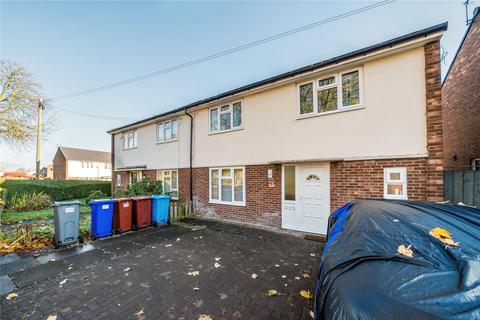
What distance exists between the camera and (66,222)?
560 cm

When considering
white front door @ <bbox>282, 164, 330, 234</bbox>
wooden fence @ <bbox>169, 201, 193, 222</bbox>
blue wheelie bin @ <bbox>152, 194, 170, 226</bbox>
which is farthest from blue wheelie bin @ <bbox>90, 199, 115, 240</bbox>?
white front door @ <bbox>282, 164, 330, 234</bbox>

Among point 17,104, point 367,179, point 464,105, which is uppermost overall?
point 17,104

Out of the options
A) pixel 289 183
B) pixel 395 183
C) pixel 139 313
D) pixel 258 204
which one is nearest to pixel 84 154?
pixel 258 204

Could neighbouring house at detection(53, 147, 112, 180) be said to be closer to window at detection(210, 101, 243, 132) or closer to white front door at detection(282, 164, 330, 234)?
window at detection(210, 101, 243, 132)

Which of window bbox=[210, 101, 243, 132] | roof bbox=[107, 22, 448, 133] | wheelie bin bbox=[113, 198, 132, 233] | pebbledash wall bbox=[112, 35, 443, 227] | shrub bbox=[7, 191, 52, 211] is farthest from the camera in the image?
shrub bbox=[7, 191, 52, 211]

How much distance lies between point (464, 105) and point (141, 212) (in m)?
13.9

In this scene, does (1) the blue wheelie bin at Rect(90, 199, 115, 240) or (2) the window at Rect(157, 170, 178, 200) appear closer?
(1) the blue wheelie bin at Rect(90, 199, 115, 240)

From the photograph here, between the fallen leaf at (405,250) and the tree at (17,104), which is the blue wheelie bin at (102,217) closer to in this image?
the fallen leaf at (405,250)

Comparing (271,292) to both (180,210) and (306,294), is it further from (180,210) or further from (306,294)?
(180,210)

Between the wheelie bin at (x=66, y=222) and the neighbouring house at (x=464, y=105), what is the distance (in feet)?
40.6

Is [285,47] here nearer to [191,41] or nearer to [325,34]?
[325,34]

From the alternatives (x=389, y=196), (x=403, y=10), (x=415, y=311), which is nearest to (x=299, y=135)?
(x=389, y=196)

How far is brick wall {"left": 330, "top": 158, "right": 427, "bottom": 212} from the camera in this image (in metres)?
5.23

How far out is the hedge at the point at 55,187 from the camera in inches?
512
